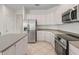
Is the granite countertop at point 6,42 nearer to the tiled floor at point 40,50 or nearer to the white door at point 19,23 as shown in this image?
the tiled floor at point 40,50

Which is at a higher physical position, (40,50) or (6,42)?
(6,42)

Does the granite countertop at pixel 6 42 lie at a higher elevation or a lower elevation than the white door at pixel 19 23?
lower

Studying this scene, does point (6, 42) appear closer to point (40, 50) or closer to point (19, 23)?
point (40, 50)

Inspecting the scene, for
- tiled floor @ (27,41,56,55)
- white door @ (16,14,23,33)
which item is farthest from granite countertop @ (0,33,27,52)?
white door @ (16,14,23,33)

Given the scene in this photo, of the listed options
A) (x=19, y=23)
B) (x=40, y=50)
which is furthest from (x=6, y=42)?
(x=19, y=23)

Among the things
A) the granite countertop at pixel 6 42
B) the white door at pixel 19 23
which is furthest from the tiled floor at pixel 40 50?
the white door at pixel 19 23

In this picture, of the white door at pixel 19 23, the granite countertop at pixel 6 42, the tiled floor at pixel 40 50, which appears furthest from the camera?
the white door at pixel 19 23

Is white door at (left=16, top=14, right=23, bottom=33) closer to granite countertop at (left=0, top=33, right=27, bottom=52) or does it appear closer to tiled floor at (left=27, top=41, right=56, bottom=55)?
tiled floor at (left=27, top=41, right=56, bottom=55)

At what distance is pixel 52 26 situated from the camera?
28.0ft

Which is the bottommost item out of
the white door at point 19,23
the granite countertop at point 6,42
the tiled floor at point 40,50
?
the tiled floor at point 40,50
